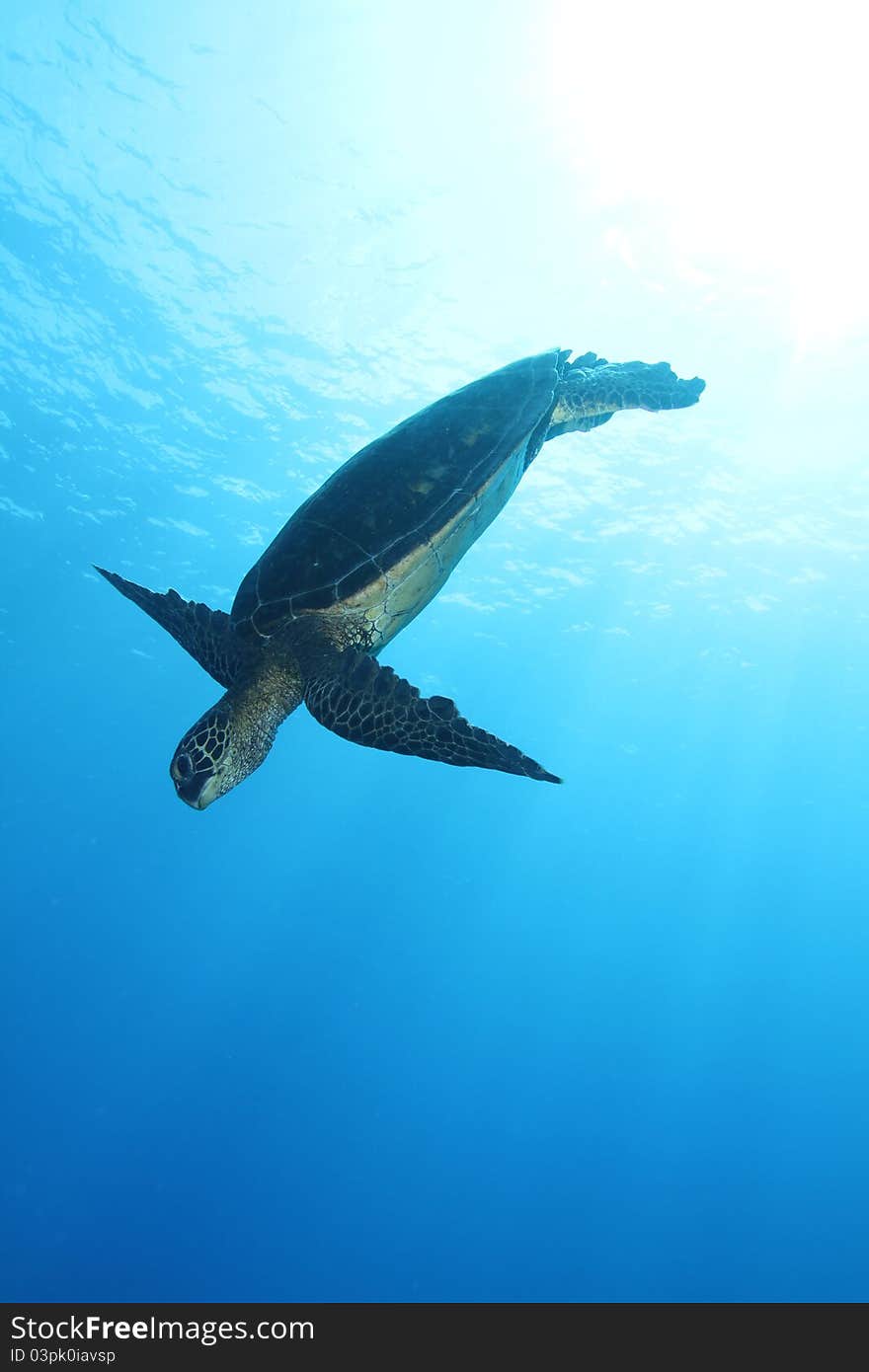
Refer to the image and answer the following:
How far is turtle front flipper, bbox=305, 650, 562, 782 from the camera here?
12.0 ft

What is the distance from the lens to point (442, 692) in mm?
34719

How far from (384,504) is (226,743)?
1916 millimetres

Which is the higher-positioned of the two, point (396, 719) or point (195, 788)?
point (396, 719)

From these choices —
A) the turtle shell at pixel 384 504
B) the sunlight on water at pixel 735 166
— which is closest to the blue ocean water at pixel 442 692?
the sunlight on water at pixel 735 166

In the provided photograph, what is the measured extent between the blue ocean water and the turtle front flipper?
13.6m

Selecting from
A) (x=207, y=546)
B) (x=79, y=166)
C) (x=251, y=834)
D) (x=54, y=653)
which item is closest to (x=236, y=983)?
(x=251, y=834)

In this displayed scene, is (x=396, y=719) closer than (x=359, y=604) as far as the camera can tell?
Yes

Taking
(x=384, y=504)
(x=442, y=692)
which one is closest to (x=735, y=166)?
(x=384, y=504)

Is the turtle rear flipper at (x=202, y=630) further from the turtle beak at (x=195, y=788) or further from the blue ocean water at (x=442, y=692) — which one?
the blue ocean water at (x=442, y=692)

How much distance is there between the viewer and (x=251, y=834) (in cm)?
5953

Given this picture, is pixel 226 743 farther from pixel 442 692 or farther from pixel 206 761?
pixel 442 692

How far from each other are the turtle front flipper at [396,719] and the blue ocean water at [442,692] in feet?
44.6

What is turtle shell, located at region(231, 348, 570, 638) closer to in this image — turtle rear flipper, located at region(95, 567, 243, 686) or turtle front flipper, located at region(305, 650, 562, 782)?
turtle rear flipper, located at region(95, 567, 243, 686)

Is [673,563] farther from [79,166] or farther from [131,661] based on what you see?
[131,661]
